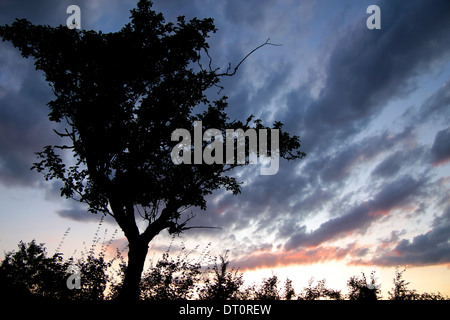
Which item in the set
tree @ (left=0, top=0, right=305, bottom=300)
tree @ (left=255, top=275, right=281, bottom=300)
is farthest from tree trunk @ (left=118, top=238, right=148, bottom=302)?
tree @ (left=255, top=275, right=281, bottom=300)

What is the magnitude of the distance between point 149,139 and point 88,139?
3.00 meters

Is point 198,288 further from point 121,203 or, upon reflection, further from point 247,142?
point 247,142

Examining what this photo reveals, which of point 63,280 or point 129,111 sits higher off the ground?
point 129,111

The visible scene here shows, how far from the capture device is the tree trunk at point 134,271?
1146cm

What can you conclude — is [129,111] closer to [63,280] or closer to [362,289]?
[63,280]

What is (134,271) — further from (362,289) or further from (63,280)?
(362,289)

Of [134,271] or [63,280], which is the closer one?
[134,271]

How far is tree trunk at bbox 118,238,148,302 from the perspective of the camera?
1146cm

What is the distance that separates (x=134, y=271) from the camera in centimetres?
1197

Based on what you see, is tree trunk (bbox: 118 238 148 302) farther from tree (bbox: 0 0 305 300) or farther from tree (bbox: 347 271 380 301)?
tree (bbox: 347 271 380 301)

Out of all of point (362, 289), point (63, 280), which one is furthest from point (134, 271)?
point (362, 289)

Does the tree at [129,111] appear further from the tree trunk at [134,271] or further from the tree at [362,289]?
the tree at [362,289]

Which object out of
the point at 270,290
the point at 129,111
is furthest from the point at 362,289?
the point at 129,111
